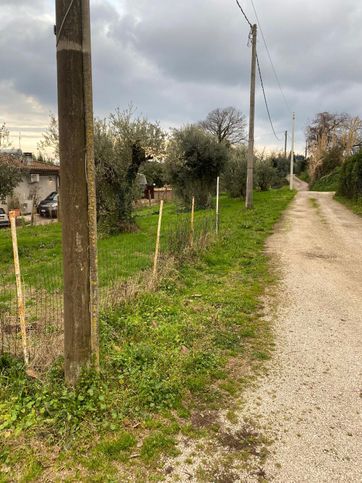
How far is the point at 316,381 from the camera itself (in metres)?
3.27

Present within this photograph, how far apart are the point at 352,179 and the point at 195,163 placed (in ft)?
28.8

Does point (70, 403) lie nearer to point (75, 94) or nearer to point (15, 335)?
point (15, 335)

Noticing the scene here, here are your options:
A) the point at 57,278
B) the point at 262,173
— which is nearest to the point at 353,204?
the point at 262,173

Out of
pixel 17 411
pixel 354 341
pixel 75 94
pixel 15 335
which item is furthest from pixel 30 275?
pixel 354 341

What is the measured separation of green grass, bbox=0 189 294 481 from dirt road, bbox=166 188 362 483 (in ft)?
0.71

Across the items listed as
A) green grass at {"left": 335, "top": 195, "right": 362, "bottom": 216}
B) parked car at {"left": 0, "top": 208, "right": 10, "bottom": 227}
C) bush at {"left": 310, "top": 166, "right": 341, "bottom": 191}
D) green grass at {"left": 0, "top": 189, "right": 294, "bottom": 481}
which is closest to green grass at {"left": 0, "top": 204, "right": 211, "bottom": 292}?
green grass at {"left": 0, "top": 189, "right": 294, "bottom": 481}

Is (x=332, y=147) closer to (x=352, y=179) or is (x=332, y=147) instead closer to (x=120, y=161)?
(x=352, y=179)

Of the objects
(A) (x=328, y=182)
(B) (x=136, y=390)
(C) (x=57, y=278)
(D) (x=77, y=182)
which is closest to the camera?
(D) (x=77, y=182)

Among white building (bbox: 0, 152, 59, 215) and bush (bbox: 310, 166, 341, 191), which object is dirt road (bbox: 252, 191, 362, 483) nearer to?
white building (bbox: 0, 152, 59, 215)

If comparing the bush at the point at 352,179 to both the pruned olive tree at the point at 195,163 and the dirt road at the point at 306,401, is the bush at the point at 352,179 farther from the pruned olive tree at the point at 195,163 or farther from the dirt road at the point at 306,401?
the dirt road at the point at 306,401

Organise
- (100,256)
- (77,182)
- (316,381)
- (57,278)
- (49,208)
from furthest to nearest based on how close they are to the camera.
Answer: (49,208)
(100,256)
(57,278)
(316,381)
(77,182)

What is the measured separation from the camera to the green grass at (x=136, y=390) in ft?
7.65

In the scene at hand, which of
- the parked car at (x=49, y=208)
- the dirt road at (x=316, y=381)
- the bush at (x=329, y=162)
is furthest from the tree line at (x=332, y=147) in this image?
the dirt road at (x=316, y=381)

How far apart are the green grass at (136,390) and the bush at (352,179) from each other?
1606 centimetres
